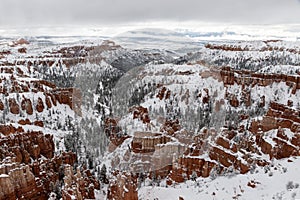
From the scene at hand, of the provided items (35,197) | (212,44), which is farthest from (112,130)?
(212,44)

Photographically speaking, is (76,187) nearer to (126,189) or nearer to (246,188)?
(126,189)

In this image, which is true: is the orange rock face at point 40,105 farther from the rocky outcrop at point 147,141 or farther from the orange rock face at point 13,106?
the rocky outcrop at point 147,141

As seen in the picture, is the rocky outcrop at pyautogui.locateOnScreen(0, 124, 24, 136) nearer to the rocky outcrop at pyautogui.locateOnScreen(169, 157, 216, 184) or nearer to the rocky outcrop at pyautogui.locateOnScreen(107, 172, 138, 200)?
the rocky outcrop at pyautogui.locateOnScreen(107, 172, 138, 200)

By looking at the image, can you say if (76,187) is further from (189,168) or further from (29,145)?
(29,145)

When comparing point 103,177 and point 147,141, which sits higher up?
point 147,141

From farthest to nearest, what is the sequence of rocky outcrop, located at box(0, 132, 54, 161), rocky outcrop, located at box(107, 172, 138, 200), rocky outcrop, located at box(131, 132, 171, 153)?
1. rocky outcrop, located at box(131, 132, 171, 153)
2. rocky outcrop, located at box(0, 132, 54, 161)
3. rocky outcrop, located at box(107, 172, 138, 200)

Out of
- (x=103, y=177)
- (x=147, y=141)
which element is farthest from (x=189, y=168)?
(x=103, y=177)

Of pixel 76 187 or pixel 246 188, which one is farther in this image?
pixel 76 187

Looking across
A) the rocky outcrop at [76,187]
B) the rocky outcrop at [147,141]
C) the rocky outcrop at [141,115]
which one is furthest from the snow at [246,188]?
the rocky outcrop at [141,115]

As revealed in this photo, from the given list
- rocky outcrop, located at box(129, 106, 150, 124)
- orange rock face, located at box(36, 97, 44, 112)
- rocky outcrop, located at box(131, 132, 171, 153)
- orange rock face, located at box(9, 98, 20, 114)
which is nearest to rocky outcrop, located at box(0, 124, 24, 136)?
orange rock face, located at box(9, 98, 20, 114)

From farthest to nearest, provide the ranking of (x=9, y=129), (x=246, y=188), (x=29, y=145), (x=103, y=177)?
1. (x=9, y=129)
2. (x=29, y=145)
3. (x=103, y=177)
4. (x=246, y=188)

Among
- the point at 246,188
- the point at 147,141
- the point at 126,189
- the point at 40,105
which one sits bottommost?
the point at 40,105

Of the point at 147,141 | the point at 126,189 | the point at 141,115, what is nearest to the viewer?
the point at 126,189

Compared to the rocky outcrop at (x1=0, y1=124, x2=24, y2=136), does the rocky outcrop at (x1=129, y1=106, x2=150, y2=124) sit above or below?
below
